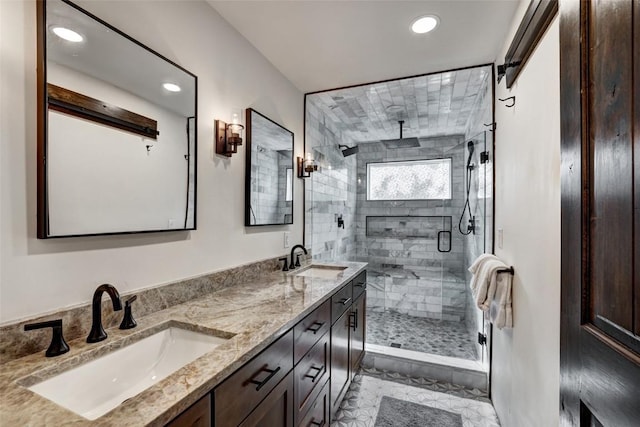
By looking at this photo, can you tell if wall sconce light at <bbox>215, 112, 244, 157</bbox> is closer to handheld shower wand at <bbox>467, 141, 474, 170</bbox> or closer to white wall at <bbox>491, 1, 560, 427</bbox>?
white wall at <bbox>491, 1, 560, 427</bbox>

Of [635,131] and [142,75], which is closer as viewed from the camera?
[635,131]

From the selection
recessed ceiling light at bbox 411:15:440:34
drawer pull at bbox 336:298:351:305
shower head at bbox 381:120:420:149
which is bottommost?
drawer pull at bbox 336:298:351:305

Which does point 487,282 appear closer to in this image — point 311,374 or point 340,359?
point 340,359

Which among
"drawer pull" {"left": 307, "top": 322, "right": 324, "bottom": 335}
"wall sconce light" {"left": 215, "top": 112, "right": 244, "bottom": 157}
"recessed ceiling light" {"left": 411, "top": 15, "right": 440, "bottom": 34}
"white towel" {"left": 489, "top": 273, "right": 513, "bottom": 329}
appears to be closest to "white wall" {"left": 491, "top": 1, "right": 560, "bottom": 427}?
"white towel" {"left": 489, "top": 273, "right": 513, "bottom": 329}

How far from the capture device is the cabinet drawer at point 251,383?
82 cm

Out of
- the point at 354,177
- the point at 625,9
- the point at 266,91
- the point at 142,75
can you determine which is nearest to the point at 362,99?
the point at 266,91

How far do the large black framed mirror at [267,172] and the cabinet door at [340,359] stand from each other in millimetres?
872

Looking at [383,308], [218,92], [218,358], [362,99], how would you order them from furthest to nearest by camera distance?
[383,308] → [362,99] → [218,92] → [218,358]

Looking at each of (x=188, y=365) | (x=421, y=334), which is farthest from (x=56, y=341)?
(x=421, y=334)

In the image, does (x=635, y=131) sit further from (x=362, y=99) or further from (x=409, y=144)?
(x=409, y=144)

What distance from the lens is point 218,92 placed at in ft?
5.51

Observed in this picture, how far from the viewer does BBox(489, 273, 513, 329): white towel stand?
64.0 inches

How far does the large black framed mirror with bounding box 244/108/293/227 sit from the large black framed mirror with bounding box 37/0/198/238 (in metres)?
0.49

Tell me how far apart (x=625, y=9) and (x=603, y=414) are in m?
0.70
